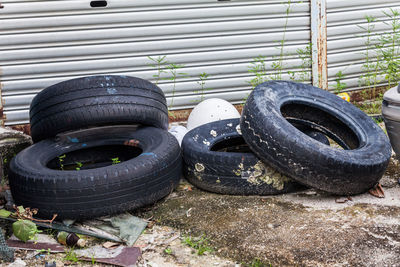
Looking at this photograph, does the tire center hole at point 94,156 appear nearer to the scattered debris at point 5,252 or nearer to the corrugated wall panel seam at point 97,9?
the scattered debris at point 5,252

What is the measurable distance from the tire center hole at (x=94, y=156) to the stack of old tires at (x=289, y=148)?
24.0 inches

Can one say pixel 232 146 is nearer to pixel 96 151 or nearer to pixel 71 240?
pixel 96 151

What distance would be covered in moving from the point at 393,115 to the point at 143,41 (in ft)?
9.75

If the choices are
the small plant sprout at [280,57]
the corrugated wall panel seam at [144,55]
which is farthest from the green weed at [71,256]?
the small plant sprout at [280,57]

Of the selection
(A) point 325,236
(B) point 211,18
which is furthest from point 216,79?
(A) point 325,236

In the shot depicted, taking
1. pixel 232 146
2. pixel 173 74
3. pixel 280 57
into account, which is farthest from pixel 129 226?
pixel 280 57

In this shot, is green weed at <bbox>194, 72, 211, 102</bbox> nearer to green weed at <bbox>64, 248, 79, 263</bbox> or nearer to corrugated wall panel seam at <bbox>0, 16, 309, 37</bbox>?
corrugated wall panel seam at <bbox>0, 16, 309, 37</bbox>

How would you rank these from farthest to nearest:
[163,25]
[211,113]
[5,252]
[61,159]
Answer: [163,25]
[211,113]
[61,159]
[5,252]

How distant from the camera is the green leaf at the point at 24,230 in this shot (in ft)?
10.2

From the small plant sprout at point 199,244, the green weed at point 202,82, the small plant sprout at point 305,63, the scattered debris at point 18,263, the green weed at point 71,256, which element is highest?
the small plant sprout at point 305,63

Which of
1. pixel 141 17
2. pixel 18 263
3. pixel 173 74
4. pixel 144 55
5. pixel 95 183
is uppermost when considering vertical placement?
pixel 141 17

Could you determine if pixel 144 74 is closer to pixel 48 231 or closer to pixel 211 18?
pixel 211 18

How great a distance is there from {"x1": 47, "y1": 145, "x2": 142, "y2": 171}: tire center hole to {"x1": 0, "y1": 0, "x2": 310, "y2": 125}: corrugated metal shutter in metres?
1.31

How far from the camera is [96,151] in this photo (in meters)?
4.32
